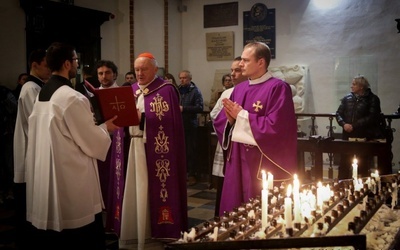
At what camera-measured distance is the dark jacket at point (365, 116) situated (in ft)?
23.1

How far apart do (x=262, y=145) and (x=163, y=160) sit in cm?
135

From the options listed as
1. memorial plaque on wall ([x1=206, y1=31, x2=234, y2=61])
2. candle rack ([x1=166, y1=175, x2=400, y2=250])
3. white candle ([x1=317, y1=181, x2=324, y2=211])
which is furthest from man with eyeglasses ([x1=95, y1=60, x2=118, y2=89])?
memorial plaque on wall ([x1=206, y1=31, x2=234, y2=61])

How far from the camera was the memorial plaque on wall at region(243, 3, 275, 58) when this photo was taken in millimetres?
11188

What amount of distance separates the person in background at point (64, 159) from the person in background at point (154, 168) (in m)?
1.01

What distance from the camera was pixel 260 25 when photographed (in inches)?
445

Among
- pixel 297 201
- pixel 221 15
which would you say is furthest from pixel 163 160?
pixel 221 15

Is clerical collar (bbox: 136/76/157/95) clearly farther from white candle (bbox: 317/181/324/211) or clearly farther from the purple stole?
white candle (bbox: 317/181/324/211)

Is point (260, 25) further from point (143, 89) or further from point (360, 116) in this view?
point (143, 89)

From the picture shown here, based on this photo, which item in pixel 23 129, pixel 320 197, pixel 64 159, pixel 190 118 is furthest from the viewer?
pixel 190 118

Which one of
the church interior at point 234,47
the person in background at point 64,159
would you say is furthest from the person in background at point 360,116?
the person in background at point 64,159

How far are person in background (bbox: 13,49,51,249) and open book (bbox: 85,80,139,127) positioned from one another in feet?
3.05

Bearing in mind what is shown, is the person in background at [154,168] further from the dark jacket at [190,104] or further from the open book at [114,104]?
the dark jacket at [190,104]

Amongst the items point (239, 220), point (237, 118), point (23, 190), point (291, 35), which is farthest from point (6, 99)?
point (291, 35)

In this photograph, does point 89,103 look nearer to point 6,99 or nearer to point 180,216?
point 180,216
